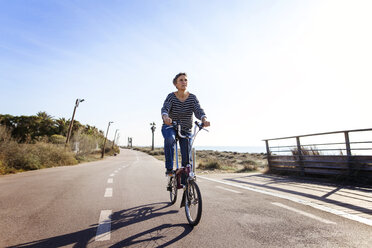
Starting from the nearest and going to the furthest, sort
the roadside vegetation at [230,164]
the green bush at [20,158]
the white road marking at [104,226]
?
the white road marking at [104,226]
the green bush at [20,158]
the roadside vegetation at [230,164]

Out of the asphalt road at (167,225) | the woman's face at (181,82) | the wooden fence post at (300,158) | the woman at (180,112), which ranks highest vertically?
the woman's face at (181,82)

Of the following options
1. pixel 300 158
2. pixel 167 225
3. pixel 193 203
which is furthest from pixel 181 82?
pixel 300 158

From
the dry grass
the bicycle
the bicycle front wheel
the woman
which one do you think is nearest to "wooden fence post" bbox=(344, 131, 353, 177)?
the woman

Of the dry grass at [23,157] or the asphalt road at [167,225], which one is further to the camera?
the dry grass at [23,157]

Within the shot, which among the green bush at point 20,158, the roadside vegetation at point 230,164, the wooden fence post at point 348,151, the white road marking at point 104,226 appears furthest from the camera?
the roadside vegetation at point 230,164

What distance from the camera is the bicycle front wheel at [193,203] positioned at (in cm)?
290

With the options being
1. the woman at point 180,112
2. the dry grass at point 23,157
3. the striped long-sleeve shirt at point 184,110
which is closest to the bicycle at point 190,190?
the woman at point 180,112

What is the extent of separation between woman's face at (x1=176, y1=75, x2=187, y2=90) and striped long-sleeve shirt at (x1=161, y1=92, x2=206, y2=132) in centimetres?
17

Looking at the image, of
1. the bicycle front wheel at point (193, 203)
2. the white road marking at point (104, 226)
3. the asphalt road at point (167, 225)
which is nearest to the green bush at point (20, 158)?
the asphalt road at point (167, 225)

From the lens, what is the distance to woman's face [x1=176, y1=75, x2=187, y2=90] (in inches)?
155

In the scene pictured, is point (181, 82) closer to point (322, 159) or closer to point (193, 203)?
point (193, 203)

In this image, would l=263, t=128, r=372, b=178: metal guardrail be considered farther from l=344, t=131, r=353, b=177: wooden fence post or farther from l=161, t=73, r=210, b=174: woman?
l=161, t=73, r=210, b=174: woman

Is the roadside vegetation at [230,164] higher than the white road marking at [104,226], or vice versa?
the roadside vegetation at [230,164]

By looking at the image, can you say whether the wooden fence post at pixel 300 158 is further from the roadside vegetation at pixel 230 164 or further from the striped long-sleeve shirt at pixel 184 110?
the striped long-sleeve shirt at pixel 184 110
